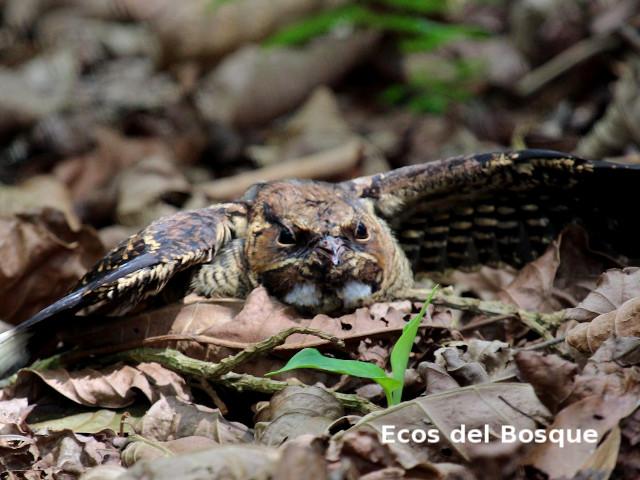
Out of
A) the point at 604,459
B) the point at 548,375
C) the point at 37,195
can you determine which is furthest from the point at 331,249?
the point at 37,195

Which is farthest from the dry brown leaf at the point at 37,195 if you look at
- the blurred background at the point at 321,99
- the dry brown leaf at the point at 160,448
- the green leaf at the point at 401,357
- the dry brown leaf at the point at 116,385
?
the green leaf at the point at 401,357

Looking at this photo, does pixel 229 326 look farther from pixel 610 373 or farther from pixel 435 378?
pixel 610 373

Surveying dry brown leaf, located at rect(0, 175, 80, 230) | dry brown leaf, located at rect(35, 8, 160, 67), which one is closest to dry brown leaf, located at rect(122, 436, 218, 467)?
dry brown leaf, located at rect(0, 175, 80, 230)

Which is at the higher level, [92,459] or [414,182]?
[414,182]

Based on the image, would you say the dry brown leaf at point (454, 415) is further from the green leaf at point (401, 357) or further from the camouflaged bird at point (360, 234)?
the camouflaged bird at point (360, 234)

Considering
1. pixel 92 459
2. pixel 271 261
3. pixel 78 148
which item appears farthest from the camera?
pixel 78 148

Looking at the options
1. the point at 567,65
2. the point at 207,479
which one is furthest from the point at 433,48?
the point at 207,479

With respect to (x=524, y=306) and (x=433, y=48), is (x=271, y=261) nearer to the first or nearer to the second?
(x=524, y=306)
